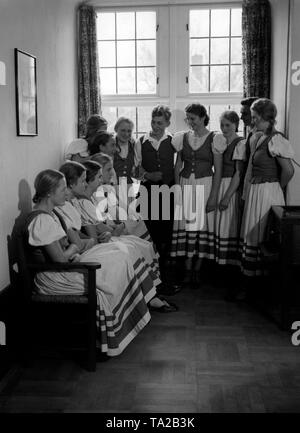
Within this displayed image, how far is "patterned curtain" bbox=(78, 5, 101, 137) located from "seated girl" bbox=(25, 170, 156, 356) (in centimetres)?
238

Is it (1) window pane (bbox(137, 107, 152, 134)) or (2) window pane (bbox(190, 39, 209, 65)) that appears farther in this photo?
(1) window pane (bbox(137, 107, 152, 134))

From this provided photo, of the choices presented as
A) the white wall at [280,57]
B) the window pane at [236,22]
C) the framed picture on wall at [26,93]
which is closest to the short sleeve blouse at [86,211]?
the framed picture on wall at [26,93]

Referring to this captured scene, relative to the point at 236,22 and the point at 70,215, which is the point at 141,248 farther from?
the point at 236,22

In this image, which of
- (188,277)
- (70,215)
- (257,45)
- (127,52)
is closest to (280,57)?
(257,45)

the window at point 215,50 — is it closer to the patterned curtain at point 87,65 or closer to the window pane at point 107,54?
the window pane at point 107,54

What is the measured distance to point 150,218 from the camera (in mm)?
4969

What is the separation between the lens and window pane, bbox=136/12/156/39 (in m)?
5.66

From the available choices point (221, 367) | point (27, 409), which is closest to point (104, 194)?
point (221, 367)

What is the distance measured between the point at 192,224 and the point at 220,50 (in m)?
1.98

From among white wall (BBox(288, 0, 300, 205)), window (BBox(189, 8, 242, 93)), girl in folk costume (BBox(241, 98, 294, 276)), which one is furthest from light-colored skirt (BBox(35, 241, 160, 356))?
window (BBox(189, 8, 242, 93))

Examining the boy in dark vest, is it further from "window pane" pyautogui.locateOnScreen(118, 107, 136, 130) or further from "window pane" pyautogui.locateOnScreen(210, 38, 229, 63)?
"window pane" pyautogui.locateOnScreen(210, 38, 229, 63)

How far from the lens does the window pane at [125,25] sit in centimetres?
570

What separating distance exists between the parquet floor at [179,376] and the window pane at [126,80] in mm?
2773

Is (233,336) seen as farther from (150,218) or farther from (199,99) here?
(199,99)
